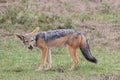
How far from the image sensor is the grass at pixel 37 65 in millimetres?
11016

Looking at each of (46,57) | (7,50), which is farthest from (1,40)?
(46,57)

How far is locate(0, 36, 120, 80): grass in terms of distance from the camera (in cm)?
1102

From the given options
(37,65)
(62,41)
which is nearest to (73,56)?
(62,41)

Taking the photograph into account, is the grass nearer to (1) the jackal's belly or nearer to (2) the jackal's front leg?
(2) the jackal's front leg

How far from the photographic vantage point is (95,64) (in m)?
12.2

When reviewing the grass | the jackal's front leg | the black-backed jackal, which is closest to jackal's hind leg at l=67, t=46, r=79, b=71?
the black-backed jackal

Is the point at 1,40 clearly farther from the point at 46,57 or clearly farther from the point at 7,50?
the point at 46,57

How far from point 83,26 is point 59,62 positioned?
4880 millimetres

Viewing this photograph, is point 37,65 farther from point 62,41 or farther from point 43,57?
point 62,41

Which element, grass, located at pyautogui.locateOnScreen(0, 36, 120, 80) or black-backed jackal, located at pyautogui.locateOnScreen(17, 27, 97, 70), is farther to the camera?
black-backed jackal, located at pyautogui.locateOnScreen(17, 27, 97, 70)

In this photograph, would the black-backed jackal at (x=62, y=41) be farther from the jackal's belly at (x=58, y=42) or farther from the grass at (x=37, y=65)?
the grass at (x=37, y=65)

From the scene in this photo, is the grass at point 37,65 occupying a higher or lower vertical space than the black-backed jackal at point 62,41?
lower

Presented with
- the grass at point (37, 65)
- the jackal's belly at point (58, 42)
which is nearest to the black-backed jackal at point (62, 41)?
the jackal's belly at point (58, 42)

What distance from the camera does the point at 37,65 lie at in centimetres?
1208
